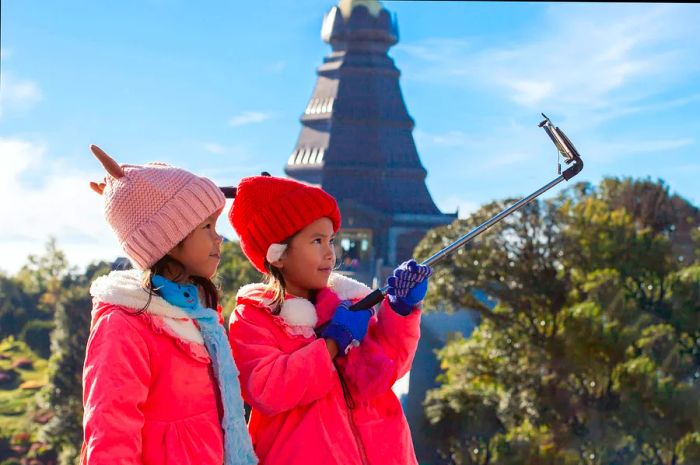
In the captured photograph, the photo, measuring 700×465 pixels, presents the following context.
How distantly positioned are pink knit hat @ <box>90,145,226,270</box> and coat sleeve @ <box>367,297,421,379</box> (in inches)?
21.7

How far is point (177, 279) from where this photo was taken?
3293 mm

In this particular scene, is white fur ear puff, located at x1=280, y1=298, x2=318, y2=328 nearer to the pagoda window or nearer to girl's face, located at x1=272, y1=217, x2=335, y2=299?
girl's face, located at x1=272, y1=217, x2=335, y2=299

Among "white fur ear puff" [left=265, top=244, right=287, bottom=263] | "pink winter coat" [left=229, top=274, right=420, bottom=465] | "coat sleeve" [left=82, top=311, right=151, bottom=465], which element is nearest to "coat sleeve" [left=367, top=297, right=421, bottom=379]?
"pink winter coat" [left=229, top=274, right=420, bottom=465]

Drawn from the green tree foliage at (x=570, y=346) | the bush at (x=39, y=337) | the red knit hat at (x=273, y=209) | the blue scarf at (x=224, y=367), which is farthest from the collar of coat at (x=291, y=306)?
the bush at (x=39, y=337)

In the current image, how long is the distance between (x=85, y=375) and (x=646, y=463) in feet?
43.9

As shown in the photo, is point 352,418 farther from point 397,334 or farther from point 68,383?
point 68,383

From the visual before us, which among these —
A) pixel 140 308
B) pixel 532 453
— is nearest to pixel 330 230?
pixel 140 308

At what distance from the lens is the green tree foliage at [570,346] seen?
15.8 m

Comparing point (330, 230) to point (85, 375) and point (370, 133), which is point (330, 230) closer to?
point (85, 375)

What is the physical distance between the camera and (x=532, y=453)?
624 inches

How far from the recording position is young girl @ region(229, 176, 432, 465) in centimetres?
337

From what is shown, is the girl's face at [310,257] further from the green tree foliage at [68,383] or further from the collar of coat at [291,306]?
the green tree foliage at [68,383]

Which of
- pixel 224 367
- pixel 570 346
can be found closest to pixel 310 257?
pixel 224 367

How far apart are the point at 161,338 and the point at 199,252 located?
22 cm
